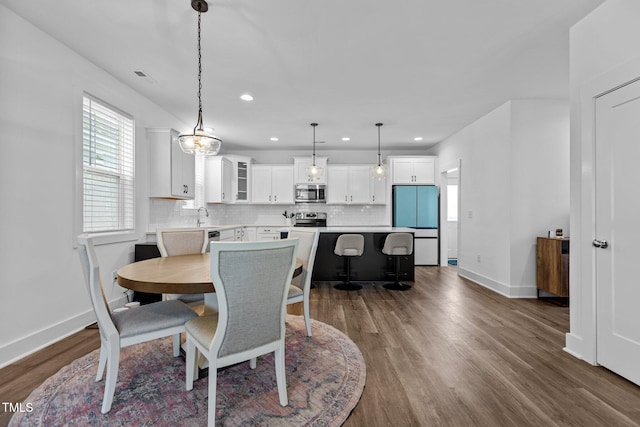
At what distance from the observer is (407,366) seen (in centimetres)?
207

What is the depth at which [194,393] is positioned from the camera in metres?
1.70

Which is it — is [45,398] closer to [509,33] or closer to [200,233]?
[200,233]

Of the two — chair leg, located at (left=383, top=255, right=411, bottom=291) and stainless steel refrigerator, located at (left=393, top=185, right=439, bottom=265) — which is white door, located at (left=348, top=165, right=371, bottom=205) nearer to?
stainless steel refrigerator, located at (left=393, top=185, right=439, bottom=265)

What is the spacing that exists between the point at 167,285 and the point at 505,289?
410cm

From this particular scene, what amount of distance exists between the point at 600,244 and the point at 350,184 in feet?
15.1

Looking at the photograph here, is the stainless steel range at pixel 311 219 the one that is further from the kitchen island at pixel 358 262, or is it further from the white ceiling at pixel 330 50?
the white ceiling at pixel 330 50

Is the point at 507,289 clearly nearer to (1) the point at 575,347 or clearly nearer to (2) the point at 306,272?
(1) the point at 575,347

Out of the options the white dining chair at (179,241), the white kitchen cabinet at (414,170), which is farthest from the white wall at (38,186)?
the white kitchen cabinet at (414,170)

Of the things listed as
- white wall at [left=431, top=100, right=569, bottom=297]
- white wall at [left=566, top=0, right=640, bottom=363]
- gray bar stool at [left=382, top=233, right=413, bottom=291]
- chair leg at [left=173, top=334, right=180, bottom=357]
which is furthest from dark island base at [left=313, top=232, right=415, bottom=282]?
chair leg at [left=173, top=334, right=180, bottom=357]

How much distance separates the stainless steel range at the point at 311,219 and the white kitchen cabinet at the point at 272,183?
40cm

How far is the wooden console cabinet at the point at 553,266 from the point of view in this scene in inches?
133

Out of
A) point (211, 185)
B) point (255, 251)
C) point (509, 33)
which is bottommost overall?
point (255, 251)

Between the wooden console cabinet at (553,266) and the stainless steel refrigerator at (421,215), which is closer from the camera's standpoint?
the wooden console cabinet at (553,266)

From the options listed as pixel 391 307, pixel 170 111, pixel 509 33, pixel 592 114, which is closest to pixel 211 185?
pixel 170 111
